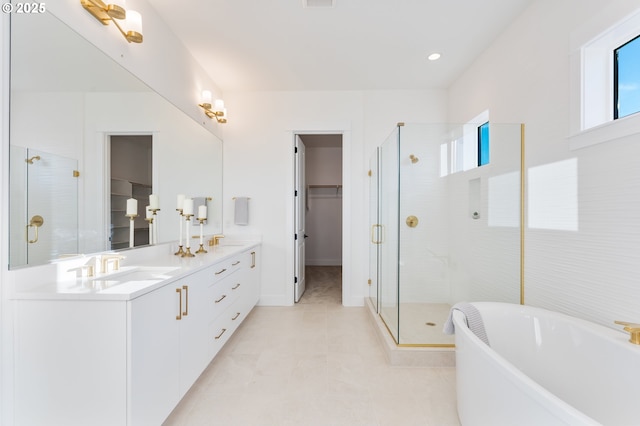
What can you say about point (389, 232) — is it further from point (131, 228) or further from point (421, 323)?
point (131, 228)

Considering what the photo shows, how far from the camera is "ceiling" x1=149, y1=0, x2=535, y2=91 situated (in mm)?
2221

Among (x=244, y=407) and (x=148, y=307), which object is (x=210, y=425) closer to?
(x=244, y=407)

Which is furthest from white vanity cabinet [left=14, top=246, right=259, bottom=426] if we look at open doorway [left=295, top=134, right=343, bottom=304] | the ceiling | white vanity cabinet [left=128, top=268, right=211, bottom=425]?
open doorway [left=295, top=134, right=343, bottom=304]

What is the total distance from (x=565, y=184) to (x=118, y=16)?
116 inches

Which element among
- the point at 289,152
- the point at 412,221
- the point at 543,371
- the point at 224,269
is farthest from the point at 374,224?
the point at 543,371

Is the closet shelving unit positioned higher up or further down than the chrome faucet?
higher up

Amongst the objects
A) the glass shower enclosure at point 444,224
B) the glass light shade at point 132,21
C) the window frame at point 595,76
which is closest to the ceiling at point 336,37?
the glass light shade at point 132,21

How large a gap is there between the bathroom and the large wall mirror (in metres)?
0.07

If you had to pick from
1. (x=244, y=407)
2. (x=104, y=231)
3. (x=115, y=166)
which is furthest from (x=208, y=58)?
(x=244, y=407)

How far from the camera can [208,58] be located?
295 centimetres

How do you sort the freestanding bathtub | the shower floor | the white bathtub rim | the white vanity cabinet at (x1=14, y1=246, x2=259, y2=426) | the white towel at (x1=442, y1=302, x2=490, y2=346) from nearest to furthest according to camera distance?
1. the white bathtub rim
2. the freestanding bathtub
3. the white vanity cabinet at (x1=14, y1=246, x2=259, y2=426)
4. the white towel at (x1=442, y1=302, x2=490, y2=346)
5. the shower floor

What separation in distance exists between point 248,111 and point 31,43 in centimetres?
253

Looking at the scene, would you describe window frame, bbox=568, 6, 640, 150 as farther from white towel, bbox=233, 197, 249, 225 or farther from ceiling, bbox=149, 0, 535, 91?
white towel, bbox=233, 197, 249, 225

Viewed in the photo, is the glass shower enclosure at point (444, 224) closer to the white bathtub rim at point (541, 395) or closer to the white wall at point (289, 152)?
the white wall at point (289, 152)
